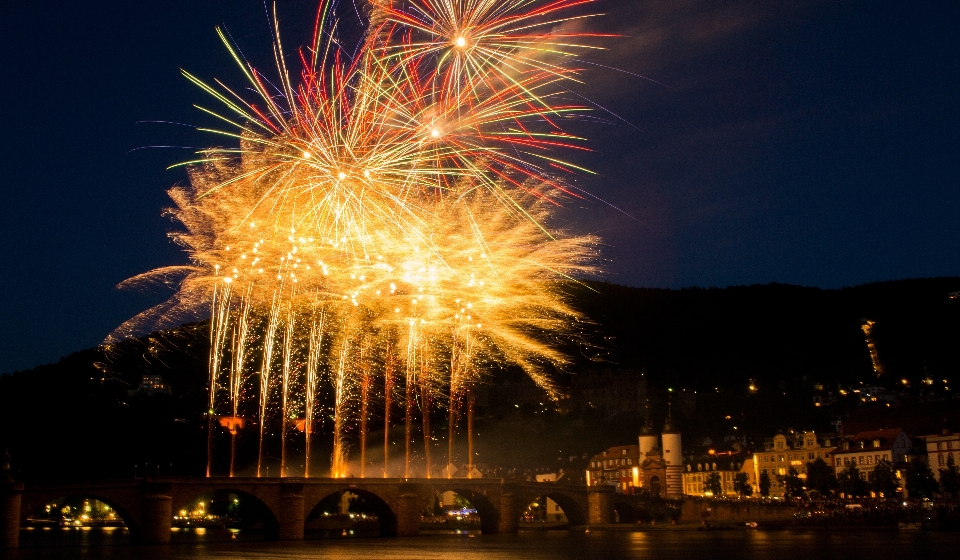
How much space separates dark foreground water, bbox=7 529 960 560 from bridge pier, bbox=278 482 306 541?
3.91 ft

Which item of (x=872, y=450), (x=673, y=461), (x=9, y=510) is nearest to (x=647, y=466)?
(x=673, y=461)

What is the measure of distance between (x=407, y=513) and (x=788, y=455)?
139 feet

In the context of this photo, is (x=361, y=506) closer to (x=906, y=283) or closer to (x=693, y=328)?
(x=693, y=328)

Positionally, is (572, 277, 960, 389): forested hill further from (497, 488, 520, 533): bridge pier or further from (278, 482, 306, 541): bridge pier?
(278, 482, 306, 541): bridge pier

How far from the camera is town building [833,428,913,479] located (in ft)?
266

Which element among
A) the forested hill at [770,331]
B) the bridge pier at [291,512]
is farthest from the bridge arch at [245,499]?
the forested hill at [770,331]

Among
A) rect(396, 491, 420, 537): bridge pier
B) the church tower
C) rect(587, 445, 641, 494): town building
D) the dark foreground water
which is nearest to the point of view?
the dark foreground water

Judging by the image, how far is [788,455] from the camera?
92.4 m

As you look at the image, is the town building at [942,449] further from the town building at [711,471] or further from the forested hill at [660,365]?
the forested hill at [660,365]

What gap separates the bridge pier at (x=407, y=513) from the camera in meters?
64.2

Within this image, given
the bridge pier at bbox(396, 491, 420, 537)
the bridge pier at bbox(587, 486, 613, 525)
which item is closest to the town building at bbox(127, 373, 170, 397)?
the bridge pier at bbox(587, 486, 613, 525)

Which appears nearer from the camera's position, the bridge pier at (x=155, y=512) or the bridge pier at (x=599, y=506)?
the bridge pier at (x=155, y=512)

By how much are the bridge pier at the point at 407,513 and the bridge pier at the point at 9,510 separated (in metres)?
22.4

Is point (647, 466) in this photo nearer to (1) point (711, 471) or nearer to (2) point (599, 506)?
(1) point (711, 471)
